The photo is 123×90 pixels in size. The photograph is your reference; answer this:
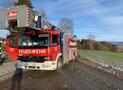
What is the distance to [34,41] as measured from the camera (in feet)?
49.3

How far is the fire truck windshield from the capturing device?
14.6 metres

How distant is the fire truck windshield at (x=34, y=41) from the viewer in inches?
575

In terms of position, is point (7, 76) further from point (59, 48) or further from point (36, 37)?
point (59, 48)

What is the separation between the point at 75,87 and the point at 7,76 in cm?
473

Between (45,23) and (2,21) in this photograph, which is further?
(45,23)

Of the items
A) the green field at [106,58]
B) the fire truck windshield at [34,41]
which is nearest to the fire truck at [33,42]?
the fire truck windshield at [34,41]

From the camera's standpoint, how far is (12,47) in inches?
→ 607

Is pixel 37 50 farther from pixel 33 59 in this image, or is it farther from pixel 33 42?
pixel 33 42

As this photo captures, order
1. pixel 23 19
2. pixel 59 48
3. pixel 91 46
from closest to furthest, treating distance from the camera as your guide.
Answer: pixel 23 19 < pixel 59 48 < pixel 91 46

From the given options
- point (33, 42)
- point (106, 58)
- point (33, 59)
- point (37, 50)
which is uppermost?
point (33, 42)

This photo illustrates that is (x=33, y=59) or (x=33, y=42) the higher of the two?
(x=33, y=42)

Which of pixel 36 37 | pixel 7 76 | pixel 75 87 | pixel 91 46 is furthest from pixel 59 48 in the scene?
pixel 91 46

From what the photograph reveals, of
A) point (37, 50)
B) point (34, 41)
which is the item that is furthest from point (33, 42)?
point (37, 50)

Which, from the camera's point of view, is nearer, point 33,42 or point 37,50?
point 37,50
